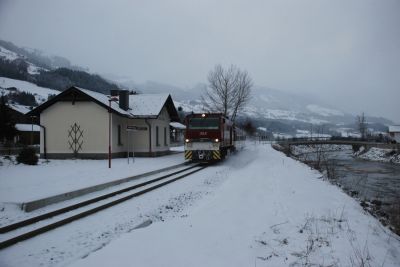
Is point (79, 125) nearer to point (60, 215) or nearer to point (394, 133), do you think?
point (60, 215)

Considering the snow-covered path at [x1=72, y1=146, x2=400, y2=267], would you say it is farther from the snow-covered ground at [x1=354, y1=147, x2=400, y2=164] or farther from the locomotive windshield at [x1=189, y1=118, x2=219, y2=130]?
the snow-covered ground at [x1=354, y1=147, x2=400, y2=164]

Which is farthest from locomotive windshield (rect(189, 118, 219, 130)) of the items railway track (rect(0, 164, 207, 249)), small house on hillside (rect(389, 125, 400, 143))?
small house on hillside (rect(389, 125, 400, 143))

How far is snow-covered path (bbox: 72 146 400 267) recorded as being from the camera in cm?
507

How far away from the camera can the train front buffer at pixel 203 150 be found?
20500 millimetres

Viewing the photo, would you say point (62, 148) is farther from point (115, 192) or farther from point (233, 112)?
point (233, 112)

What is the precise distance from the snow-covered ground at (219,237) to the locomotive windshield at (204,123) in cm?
1149

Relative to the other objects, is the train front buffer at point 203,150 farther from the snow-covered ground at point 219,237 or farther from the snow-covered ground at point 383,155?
the snow-covered ground at point 383,155

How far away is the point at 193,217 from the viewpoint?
7352 millimetres

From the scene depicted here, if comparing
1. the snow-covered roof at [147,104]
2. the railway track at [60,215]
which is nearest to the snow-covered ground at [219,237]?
the railway track at [60,215]

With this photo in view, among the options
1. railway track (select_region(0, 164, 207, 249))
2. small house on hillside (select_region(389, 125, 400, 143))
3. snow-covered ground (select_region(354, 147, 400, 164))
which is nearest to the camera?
railway track (select_region(0, 164, 207, 249))

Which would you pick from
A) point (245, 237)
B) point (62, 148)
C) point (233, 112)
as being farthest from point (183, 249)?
point (233, 112)

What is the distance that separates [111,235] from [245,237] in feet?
8.19

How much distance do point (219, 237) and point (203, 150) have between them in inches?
577

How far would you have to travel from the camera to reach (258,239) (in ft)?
19.7
